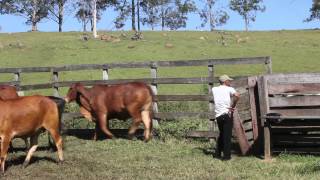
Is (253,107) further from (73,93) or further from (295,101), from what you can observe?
(73,93)

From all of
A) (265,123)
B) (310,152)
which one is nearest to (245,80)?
(265,123)

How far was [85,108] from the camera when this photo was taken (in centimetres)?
1508

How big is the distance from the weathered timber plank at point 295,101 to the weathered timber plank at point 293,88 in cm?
13

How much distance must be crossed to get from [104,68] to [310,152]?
6546 mm

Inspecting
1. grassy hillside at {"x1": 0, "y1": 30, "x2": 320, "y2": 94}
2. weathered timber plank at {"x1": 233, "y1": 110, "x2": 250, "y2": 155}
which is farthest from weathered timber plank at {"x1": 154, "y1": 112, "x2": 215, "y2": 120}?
grassy hillside at {"x1": 0, "y1": 30, "x2": 320, "y2": 94}

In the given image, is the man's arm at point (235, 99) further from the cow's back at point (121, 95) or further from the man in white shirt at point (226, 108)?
the cow's back at point (121, 95)

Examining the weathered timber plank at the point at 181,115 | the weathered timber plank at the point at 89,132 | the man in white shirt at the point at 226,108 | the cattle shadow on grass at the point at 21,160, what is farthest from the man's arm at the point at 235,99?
the weathered timber plank at the point at 89,132

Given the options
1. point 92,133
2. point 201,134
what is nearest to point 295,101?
point 201,134

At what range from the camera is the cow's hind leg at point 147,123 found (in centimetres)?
1403

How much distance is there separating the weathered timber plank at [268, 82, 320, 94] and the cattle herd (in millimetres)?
3605

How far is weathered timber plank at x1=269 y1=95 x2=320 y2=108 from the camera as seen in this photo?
1098 centimetres

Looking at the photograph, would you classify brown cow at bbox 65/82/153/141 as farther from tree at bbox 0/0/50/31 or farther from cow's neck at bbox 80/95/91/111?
tree at bbox 0/0/50/31

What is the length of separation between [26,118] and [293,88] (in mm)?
4972

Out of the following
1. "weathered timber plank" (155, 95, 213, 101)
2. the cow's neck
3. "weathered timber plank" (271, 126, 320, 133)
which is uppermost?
"weathered timber plank" (155, 95, 213, 101)
